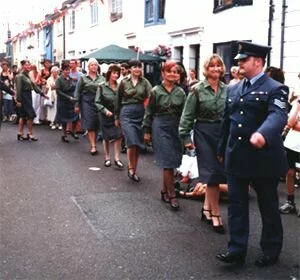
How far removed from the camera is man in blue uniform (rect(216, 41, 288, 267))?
15.0ft

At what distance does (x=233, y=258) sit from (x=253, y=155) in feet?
2.93

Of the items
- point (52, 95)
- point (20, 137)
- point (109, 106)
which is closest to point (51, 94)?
point (52, 95)

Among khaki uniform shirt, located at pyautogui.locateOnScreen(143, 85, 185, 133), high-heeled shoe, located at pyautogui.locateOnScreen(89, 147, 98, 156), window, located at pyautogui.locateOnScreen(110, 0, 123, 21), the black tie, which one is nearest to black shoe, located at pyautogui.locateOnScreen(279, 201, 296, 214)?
khaki uniform shirt, located at pyautogui.locateOnScreen(143, 85, 185, 133)

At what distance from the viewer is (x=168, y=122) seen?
684 centimetres

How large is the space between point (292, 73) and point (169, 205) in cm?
524

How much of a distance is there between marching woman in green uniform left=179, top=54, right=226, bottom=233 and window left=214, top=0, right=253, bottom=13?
7302 mm

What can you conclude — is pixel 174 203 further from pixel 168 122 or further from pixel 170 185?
pixel 168 122

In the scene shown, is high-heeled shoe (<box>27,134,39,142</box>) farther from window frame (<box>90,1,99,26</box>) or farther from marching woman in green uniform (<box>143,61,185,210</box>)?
window frame (<box>90,1,99,26</box>)

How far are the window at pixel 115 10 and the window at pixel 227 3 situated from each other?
29.7 feet

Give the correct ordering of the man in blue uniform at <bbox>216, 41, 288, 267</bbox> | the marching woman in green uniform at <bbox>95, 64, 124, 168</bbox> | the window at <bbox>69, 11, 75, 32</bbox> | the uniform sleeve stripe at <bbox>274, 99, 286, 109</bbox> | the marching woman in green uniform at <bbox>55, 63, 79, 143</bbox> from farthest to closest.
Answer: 1. the window at <bbox>69, 11, 75, 32</bbox>
2. the marching woman in green uniform at <bbox>55, 63, 79, 143</bbox>
3. the marching woman in green uniform at <bbox>95, 64, 124, 168</bbox>
4. the man in blue uniform at <bbox>216, 41, 288, 267</bbox>
5. the uniform sleeve stripe at <bbox>274, 99, 286, 109</bbox>

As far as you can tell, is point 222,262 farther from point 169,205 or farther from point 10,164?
point 10,164

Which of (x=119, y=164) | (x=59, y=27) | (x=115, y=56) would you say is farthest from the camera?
(x=59, y=27)

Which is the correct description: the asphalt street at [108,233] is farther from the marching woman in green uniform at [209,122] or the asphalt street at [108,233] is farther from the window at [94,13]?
the window at [94,13]

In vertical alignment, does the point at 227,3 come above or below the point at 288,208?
above
